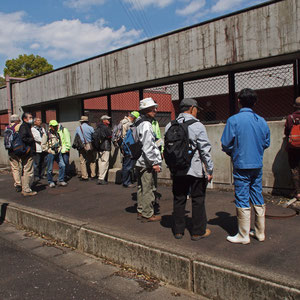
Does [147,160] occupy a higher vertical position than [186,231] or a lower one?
higher

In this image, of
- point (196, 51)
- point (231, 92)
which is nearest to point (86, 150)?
point (196, 51)

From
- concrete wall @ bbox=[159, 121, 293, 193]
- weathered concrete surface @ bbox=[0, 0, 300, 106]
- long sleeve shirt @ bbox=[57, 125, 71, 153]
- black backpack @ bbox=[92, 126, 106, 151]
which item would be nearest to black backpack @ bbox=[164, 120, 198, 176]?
concrete wall @ bbox=[159, 121, 293, 193]

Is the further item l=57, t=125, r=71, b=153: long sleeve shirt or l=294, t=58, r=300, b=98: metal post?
l=57, t=125, r=71, b=153: long sleeve shirt

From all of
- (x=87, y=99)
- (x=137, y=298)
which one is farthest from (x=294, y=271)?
(x=87, y=99)

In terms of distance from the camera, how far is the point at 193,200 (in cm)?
383

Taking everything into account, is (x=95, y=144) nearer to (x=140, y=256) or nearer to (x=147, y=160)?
(x=147, y=160)

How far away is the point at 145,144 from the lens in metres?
4.46

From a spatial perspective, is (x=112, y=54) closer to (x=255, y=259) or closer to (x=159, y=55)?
(x=159, y=55)

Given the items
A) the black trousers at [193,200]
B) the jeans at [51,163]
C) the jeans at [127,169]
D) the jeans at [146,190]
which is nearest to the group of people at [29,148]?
the jeans at [51,163]

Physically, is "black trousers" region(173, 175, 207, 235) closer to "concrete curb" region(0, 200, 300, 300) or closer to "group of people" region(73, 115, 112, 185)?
"concrete curb" region(0, 200, 300, 300)

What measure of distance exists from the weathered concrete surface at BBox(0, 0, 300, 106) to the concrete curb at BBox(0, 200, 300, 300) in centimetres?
408

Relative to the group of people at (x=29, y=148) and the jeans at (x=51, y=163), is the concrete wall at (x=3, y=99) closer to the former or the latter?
the group of people at (x=29, y=148)

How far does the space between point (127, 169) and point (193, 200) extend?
398 centimetres

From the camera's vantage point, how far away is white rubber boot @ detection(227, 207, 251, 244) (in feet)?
11.9
